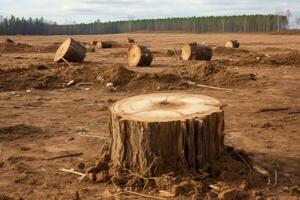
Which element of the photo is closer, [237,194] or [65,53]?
[237,194]

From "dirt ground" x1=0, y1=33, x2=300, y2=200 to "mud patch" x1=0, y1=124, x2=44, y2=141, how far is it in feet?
0.05

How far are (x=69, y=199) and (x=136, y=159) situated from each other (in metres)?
0.89

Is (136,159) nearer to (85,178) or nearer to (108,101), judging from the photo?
(85,178)

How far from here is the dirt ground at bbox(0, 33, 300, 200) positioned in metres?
5.37

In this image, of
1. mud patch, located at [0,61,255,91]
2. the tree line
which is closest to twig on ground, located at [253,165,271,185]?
mud patch, located at [0,61,255,91]

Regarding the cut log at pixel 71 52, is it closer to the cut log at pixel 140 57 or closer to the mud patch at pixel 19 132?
the cut log at pixel 140 57

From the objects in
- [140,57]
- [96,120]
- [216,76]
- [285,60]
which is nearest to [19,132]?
[96,120]

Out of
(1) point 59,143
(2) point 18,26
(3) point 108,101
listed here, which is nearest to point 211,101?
(1) point 59,143

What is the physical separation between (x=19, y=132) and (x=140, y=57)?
35.0 ft

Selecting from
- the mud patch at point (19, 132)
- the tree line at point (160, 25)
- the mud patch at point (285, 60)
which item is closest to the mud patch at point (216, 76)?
the mud patch at point (285, 60)

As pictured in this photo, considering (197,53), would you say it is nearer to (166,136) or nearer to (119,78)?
(119,78)

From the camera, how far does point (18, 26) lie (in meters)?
81.9

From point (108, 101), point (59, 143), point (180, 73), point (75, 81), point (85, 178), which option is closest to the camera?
point (85, 178)

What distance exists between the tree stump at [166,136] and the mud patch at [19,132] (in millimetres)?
2539
